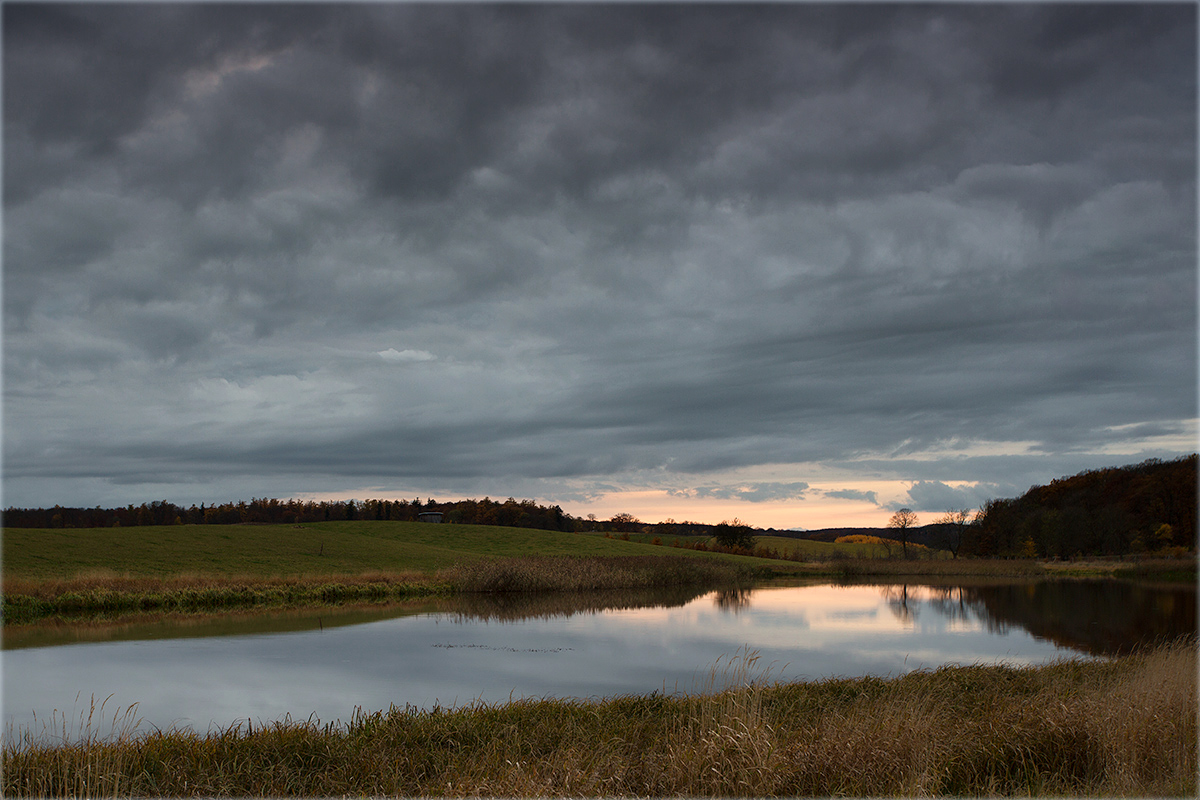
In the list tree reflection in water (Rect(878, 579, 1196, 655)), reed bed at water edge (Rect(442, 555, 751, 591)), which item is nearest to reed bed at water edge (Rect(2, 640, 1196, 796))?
tree reflection in water (Rect(878, 579, 1196, 655))

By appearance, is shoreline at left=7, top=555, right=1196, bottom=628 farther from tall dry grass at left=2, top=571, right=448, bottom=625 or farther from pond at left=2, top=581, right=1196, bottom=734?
pond at left=2, top=581, right=1196, bottom=734

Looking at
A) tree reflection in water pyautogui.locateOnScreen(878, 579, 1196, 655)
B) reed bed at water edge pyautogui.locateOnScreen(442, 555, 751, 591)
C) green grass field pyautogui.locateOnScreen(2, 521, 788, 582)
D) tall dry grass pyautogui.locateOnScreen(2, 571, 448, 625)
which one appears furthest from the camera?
reed bed at water edge pyautogui.locateOnScreen(442, 555, 751, 591)

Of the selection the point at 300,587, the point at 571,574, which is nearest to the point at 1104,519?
the point at 571,574

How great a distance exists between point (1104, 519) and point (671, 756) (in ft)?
327

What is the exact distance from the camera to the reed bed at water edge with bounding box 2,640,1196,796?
801cm

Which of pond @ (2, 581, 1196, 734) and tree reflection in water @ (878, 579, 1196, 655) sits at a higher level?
pond @ (2, 581, 1196, 734)

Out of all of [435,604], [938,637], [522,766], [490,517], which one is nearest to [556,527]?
[490,517]

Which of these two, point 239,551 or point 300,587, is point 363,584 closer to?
point 300,587

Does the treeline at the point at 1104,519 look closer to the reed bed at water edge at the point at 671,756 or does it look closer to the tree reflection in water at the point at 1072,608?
the tree reflection in water at the point at 1072,608

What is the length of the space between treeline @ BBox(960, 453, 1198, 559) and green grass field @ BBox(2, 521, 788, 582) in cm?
4449

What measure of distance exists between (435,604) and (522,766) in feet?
92.6

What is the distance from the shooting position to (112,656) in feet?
64.2

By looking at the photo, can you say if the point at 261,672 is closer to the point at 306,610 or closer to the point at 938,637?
the point at 306,610

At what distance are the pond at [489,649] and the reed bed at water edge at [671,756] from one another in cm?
326
